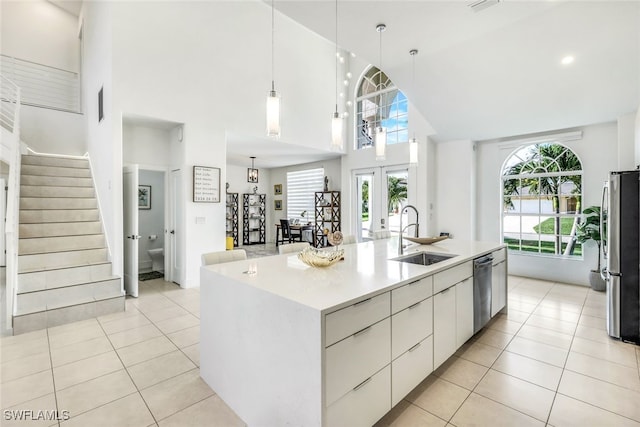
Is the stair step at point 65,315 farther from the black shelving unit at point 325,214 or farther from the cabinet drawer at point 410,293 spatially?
the black shelving unit at point 325,214

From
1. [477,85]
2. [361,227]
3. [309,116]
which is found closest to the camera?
[477,85]

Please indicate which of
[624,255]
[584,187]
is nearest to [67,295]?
[624,255]

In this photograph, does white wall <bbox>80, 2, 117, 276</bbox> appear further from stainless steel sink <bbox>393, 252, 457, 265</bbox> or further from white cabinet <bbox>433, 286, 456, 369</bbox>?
white cabinet <bbox>433, 286, 456, 369</bbox>

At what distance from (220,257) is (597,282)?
5299mm

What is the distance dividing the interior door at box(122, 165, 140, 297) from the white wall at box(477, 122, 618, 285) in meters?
5.90

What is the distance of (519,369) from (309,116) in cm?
555

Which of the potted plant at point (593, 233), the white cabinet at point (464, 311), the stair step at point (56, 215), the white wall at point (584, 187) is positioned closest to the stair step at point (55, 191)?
the stair step at point (56, 215)

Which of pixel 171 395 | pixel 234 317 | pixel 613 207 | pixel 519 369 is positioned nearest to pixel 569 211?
pixel 613 207

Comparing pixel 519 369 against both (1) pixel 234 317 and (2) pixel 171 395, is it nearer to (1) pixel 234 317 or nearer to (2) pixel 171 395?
(1) pixel 234 317

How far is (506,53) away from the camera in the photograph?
11.8 ft

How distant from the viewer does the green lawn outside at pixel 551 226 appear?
489 centimetres

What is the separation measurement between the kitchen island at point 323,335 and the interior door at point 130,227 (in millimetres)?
2740

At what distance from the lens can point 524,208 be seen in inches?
208

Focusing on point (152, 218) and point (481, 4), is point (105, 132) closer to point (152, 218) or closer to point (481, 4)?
point (152, 218)
